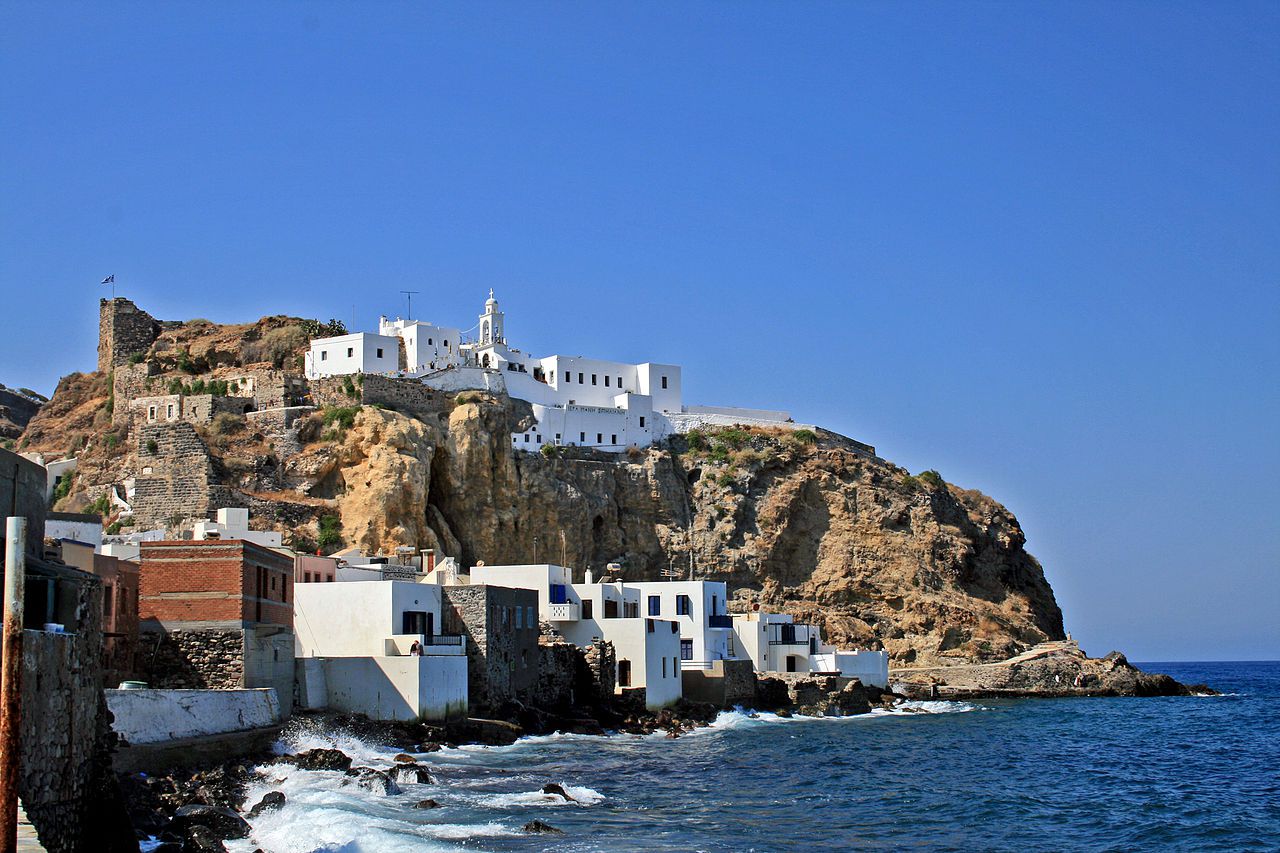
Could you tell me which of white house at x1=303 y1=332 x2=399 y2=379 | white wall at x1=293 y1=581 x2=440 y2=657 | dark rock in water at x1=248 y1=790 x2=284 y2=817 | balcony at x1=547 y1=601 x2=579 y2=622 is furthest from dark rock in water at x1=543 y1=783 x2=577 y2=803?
white house at x1=303 y1=332 x2=399 y2=379

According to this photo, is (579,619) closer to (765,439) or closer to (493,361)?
(493,361)

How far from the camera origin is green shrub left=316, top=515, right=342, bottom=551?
61.3 metres

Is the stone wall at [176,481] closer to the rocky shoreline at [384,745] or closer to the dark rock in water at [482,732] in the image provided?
the rocky shoreline at [384,745]

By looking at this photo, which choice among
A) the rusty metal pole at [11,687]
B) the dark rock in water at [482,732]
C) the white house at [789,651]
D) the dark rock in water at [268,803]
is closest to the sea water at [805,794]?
the dark rock in water at [268,803]

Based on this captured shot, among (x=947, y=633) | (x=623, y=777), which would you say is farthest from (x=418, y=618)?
(x=947, y=633)

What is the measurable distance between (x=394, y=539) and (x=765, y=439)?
31.5 m

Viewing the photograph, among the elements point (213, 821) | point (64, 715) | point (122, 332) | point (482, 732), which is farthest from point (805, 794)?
point (122, 332)

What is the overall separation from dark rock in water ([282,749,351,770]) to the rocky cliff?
3279 centimetres

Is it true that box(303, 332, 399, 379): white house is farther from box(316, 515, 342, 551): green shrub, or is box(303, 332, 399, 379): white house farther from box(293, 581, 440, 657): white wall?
box(293, 581, 440, 657): white wall

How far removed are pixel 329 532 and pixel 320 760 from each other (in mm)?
35182

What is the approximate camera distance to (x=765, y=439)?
86.5m

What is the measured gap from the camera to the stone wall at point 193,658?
28.5 m

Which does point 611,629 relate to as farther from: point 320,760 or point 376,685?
point 320,760

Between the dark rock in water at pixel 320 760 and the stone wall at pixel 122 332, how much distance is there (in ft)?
174
